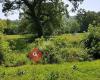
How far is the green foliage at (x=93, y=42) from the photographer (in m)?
18.4

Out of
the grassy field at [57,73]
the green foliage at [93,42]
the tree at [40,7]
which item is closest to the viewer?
the grassy field at [57,73]

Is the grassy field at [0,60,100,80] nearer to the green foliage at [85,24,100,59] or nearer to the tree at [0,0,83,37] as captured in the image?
the green foliage at [85,24,100,59]

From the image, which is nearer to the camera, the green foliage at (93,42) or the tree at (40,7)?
the green foliage at (93,42)

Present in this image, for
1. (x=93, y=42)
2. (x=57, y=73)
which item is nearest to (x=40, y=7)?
(x=93, y=42)

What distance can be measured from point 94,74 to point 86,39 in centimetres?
809

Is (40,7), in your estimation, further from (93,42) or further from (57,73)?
(57,73)

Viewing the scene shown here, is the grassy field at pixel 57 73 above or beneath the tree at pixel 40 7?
beneath

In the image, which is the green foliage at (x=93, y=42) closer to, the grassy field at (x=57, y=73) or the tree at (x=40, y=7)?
the grassy field at (x=57, y=73)

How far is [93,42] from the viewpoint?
64.7 feet

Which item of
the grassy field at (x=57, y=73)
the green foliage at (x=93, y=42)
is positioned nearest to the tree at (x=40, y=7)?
the green foliage at (x=93, y=42)

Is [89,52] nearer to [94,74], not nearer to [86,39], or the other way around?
[86,39]

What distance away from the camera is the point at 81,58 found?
57.4 ft

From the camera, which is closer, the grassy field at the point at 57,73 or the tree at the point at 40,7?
the grassy field at the point at 57,73

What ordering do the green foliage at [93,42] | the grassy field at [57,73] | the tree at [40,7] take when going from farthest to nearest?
the tree at [40,7] < the green foliage at [93,42] < the grassy field at [57,73]
